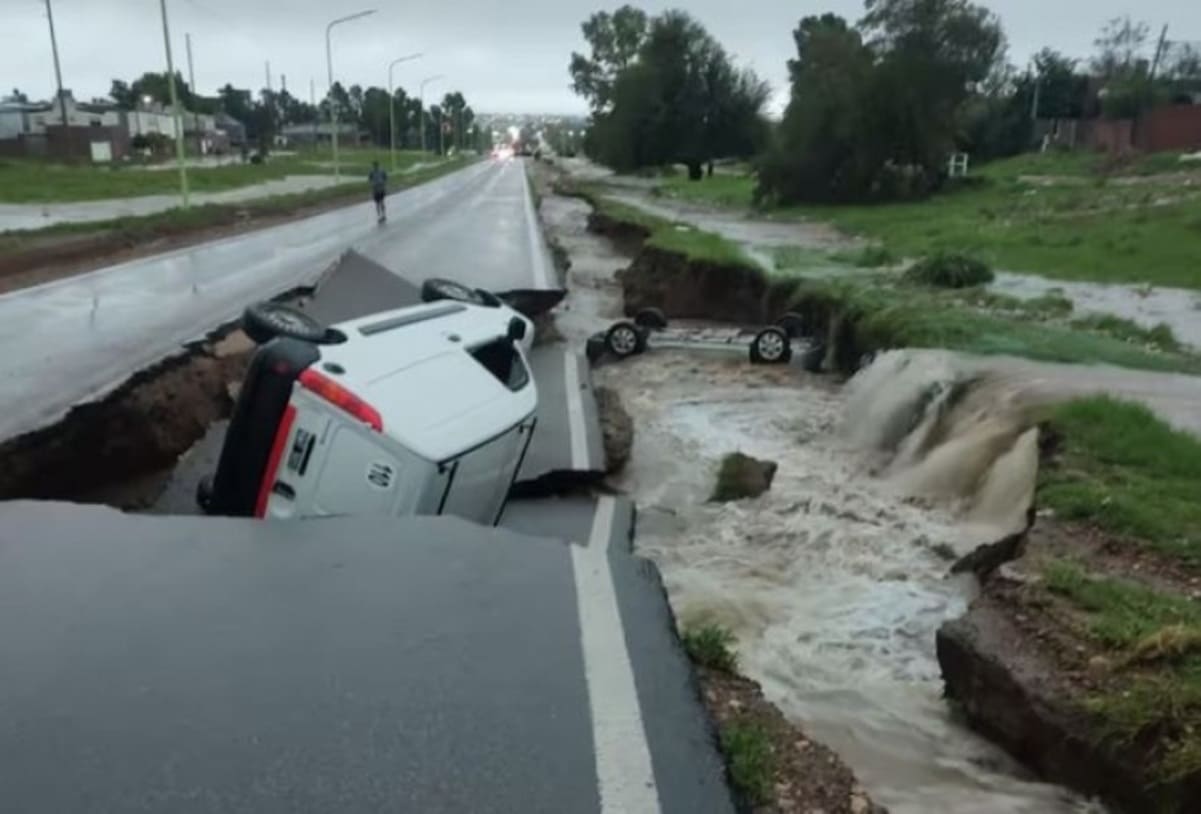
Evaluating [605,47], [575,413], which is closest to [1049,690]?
[575,413]

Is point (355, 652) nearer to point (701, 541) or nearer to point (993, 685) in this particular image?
point (993, 685)

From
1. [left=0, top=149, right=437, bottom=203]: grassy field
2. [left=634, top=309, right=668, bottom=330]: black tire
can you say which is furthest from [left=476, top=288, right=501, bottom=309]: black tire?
[left=0, top=149, right=437, bottom=203]: grassy field

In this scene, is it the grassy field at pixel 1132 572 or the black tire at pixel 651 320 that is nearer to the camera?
the grassy field at pixel 1132 572

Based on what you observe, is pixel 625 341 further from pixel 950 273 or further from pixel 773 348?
pixel 950 273

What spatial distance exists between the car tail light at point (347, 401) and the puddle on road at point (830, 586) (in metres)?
2.66

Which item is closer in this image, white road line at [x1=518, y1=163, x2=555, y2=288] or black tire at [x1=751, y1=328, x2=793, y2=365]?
black tire at [x1=751, y1=328, x2=793, y2=365]

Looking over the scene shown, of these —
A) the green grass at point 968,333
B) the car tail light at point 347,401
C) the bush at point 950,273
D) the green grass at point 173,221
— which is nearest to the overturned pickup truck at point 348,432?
the car tail light at point 347,401

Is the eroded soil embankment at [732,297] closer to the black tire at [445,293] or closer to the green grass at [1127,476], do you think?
the green grass at [1127,476]

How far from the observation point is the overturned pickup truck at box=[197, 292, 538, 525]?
17.4 ft

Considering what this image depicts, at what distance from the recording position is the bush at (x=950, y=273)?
20.2 meters

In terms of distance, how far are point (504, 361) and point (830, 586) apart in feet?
9.44

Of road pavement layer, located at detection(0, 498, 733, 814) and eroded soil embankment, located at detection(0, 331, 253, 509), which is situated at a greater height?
road pavement layer, located at detection(0, 498, 733, 814)

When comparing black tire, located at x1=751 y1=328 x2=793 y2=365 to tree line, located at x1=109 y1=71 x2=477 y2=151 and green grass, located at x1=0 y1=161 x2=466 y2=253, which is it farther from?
tree line, located at x1=109 y1=71 x2=477 y2=151

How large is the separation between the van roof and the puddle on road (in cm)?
214
